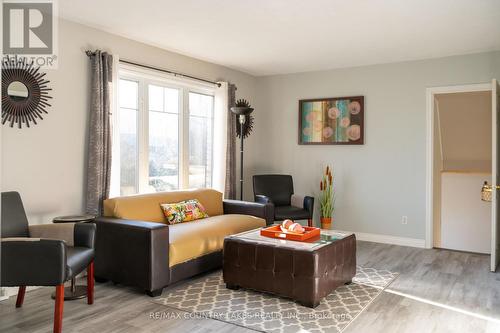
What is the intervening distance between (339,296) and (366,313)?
14.2 inches

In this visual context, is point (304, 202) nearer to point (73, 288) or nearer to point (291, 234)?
point (291, 234)

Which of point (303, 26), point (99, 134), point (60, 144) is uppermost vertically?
point (303, 26)

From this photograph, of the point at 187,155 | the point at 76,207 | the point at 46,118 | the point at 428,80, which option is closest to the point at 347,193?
the point at 428,80

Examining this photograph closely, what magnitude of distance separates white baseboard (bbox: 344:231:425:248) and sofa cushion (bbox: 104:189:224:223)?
80.3 inches

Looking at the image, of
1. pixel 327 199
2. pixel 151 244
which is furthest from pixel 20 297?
A: pixel 327 199

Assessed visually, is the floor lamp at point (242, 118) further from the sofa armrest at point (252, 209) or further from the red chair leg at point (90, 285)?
the red chair leg at point (90, 285)

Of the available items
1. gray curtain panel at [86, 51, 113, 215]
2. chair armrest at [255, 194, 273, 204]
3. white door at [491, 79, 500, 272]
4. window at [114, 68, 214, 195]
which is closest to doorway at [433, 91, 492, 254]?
white door at [491, 79, 500, 272]

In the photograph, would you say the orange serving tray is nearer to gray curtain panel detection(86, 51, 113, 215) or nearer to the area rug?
the area rug

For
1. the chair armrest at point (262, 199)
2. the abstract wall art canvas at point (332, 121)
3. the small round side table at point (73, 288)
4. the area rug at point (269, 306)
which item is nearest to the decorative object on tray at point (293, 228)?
the area rug at point (269, 306)

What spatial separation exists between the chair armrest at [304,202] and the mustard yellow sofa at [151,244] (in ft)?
3.88

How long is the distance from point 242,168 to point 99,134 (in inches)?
93.6

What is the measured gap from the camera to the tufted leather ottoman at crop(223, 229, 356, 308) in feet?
10.2

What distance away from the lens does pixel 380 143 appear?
5473 mm

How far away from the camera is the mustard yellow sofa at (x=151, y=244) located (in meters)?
3.29
